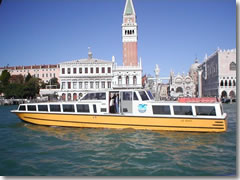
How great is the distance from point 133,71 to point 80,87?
1093 centimetres

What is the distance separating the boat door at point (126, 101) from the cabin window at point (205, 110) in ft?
10.1

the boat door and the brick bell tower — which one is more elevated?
the brick bell tower

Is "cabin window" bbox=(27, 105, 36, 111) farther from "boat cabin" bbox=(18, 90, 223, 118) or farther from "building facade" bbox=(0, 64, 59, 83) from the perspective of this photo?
"building facade" bbox=(0, 64, 59, 83)

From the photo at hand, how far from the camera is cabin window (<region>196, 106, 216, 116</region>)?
381 inches

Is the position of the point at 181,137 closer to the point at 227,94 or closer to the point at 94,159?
the point at 94,159

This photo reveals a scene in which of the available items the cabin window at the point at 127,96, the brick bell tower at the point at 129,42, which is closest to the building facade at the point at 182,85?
the brick bell tower at the point at 129,42

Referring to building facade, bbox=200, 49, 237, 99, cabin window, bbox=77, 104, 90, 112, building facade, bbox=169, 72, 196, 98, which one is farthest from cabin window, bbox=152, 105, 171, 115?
building facade, bbox=169, 72, 196, 98

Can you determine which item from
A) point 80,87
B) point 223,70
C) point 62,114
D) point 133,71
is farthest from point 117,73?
point 62,114

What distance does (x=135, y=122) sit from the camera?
10250 mm

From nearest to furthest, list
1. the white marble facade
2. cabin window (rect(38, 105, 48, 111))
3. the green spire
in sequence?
cabin window (rect(38, 105, 48, 111)) → the white marble facade → the green spire

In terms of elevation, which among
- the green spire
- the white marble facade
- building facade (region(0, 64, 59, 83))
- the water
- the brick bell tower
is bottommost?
the water

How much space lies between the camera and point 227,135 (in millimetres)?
9375

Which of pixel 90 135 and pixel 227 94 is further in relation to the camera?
pixel 227 94

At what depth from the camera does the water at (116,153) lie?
549 cm
